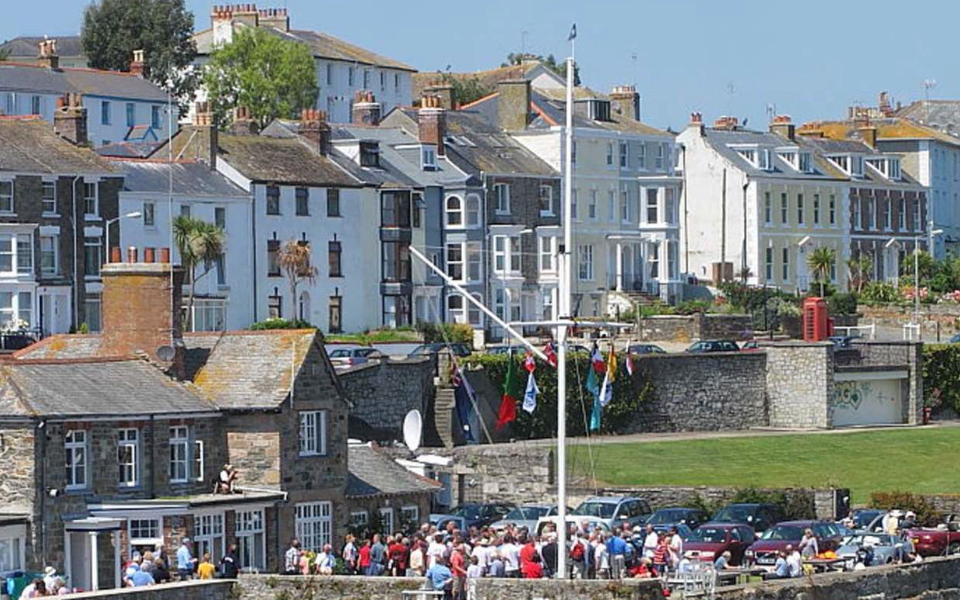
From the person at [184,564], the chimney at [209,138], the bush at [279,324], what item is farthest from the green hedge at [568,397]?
the person at [184,564]

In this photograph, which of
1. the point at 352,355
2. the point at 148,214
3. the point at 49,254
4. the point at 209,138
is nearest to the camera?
the point at 352,355

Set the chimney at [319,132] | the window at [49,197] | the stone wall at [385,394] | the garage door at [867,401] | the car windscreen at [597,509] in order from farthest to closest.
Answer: the chimney at [319,132] < the garage door at [867,401] < the window at [49,197] < the stone wall at [385,394] < the car windscreen at [597,509]

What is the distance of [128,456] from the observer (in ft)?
158

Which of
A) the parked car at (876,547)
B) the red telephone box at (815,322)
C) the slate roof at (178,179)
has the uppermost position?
the slate roof at (178,179)

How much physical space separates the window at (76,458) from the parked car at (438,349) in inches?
1145

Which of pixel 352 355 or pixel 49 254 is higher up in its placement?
pixel 49 254

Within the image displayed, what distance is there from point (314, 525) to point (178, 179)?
36598mm

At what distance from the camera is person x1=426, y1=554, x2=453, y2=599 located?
41469 millimetres

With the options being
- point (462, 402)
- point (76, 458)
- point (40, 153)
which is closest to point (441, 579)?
point (76, 458)

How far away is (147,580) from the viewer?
42.0 m

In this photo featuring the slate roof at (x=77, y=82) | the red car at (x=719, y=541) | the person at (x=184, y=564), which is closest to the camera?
the person at (x=184, y=564)

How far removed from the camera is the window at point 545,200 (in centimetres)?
10188

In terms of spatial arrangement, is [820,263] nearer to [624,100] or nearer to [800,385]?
[624,100]

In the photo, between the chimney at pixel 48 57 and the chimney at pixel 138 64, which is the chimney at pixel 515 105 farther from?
the chimney at pixel 48 57
